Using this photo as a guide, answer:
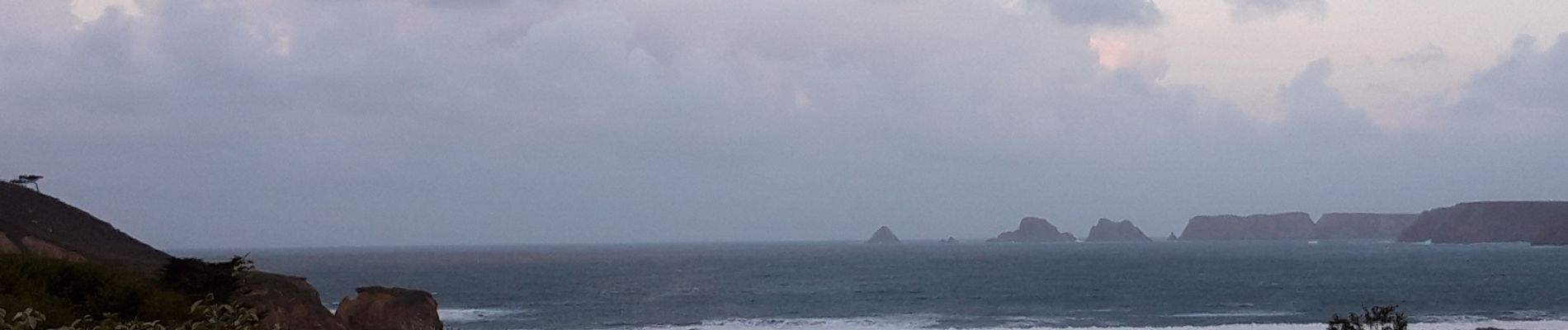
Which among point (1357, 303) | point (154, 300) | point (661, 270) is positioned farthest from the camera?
point (661, 270)

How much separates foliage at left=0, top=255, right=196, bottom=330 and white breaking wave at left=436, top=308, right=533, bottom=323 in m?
50.0

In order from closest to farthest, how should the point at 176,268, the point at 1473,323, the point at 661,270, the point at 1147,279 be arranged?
the point at 176,268 → the point at 1473,323 → the point at 1147,279 → the point at 661,270

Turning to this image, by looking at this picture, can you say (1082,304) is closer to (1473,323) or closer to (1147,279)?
(1473,323)

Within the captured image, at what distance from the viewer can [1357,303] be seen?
237 ft

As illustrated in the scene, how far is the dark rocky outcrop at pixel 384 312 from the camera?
128 feet

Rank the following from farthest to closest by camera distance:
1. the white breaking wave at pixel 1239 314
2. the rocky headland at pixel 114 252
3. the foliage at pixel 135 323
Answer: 1. the white breaking wave at pixel 1239 314
2. the rocky headland at pixel 114 252
3. the foliage at pixel 135 323

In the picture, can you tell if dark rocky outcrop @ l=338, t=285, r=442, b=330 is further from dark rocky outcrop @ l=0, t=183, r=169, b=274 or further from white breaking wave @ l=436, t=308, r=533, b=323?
white breaking wave @ l=436, t=308, r=533, b=323

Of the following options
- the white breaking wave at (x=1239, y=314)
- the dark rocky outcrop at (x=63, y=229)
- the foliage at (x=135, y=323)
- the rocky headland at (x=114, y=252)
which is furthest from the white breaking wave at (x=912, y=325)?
the foliage at (x=135, y=323)

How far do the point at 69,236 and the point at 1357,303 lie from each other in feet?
219

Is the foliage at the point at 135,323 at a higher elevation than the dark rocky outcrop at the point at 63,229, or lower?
lower

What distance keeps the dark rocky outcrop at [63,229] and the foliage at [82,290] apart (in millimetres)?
29243

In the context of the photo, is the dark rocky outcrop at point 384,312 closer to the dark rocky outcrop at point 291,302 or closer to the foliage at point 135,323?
the dark rocky outcrop at point 291,302

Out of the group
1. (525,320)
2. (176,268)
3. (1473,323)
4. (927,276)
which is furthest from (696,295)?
(176,268)

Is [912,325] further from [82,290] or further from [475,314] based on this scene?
[82,290]
